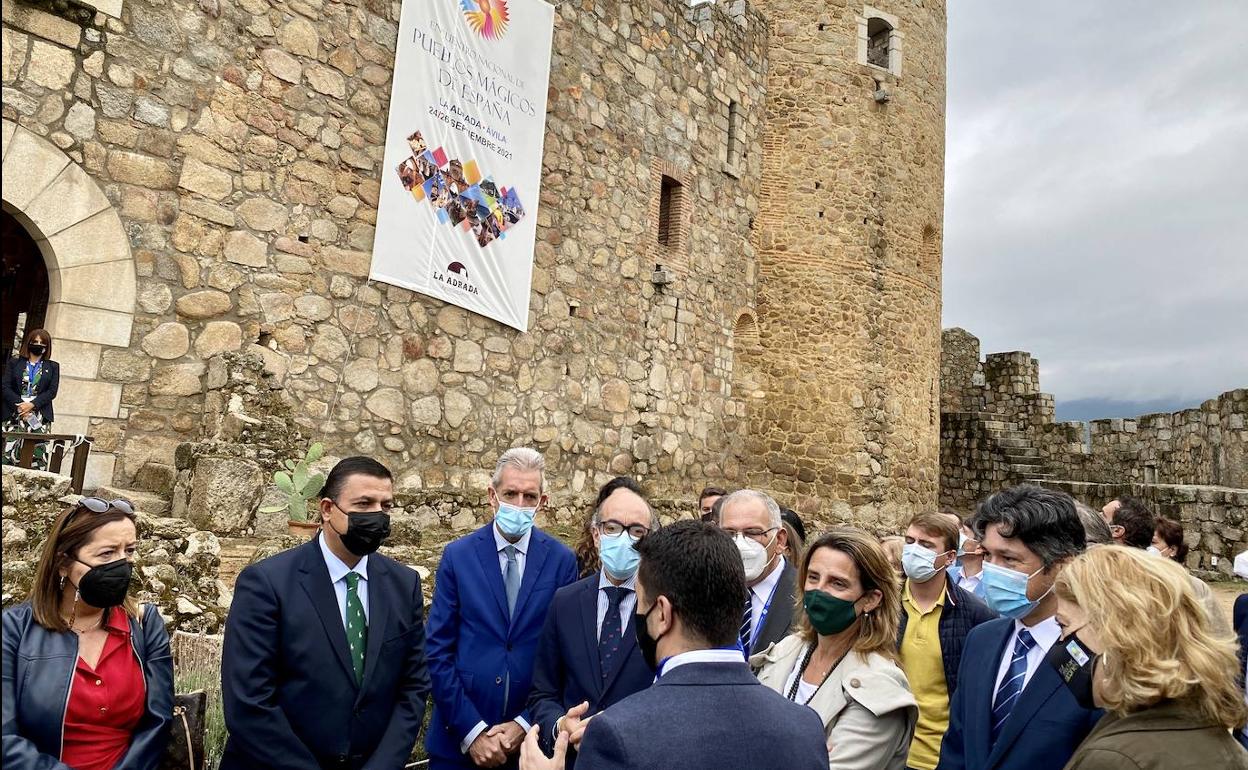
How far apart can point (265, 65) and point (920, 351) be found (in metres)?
10.0

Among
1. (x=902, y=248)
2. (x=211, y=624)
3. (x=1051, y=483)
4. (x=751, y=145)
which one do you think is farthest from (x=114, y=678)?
(x=1051, y=483)

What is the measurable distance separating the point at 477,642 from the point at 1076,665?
230 cm

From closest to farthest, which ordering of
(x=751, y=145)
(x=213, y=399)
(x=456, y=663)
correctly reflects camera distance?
(x=456, y=663) < (x=213, y=399) < (x=751, y=145)

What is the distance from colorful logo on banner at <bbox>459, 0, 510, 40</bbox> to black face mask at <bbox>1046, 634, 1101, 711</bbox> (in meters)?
8.13

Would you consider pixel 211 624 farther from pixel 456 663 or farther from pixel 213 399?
pixel 213 399

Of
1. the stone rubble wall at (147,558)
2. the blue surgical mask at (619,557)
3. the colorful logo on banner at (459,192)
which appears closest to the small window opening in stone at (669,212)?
the colorful logo on banner at (459,192)

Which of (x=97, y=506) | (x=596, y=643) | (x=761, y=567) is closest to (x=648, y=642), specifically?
(x=596, y=643)

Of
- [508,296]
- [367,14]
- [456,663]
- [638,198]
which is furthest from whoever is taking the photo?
[638,198]

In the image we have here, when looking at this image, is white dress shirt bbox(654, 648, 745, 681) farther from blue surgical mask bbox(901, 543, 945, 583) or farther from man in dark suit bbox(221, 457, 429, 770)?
blue surgical mask bbox(901, 543, 945, 583)

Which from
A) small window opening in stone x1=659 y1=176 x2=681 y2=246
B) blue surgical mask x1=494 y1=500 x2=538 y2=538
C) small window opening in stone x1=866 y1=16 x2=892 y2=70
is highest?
small window opening in stone x1=866 y1=16 x2=892 y2=70

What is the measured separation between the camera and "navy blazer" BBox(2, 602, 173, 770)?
105 inches

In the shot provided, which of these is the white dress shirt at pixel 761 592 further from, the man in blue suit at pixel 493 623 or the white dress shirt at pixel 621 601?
the man in blue suit at pixel 493 623

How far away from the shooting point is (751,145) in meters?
12.8

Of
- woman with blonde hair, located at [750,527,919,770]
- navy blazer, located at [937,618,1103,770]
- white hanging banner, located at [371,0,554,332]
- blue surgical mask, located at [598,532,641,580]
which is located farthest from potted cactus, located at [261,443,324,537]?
navy blazer, located at [937,618,1103,770]
